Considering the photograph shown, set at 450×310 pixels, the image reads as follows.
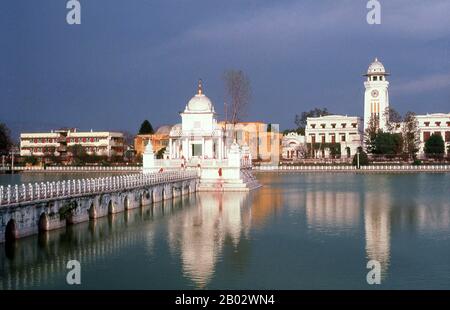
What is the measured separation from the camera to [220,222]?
1495 inches

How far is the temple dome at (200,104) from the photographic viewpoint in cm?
6581

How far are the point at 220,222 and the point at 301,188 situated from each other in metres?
26.7

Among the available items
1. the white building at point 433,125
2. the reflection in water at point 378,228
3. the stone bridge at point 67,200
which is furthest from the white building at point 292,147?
the stone bridge at point 67,200

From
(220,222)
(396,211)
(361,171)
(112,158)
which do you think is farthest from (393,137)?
(220,222)

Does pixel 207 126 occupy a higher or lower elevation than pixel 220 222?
higher

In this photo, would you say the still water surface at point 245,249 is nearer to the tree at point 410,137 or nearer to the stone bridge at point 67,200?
the stone bridge at point 67,200

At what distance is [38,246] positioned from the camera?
28500 mm

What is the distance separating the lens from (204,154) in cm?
6475

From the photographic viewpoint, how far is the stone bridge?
1112 inches
